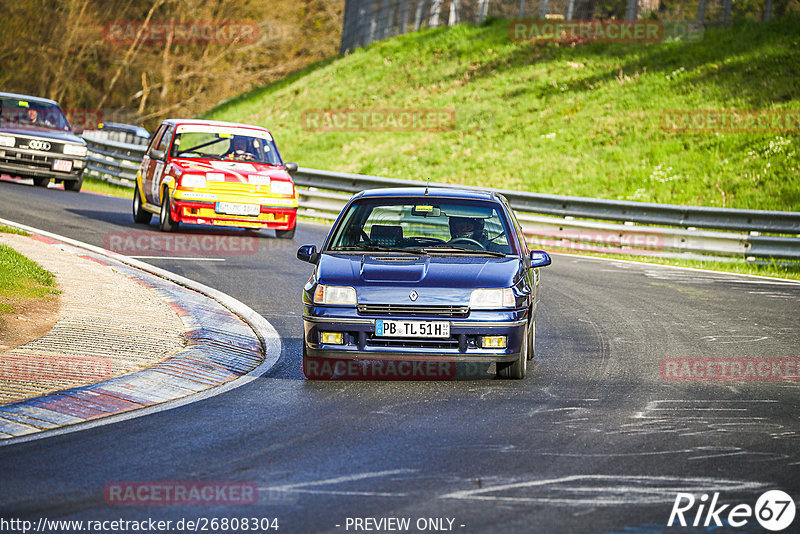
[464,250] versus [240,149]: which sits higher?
[240,149]

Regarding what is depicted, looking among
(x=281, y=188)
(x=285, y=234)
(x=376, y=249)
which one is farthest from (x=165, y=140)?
(x=376, y=249)

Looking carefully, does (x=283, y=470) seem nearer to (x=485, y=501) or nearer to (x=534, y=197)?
(x=485, y=501)

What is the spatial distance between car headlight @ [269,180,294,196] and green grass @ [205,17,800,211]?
979cm

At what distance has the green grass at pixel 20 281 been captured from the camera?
32.6 feet

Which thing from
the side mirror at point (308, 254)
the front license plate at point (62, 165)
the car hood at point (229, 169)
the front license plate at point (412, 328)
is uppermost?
the car hood at point (229, 169)

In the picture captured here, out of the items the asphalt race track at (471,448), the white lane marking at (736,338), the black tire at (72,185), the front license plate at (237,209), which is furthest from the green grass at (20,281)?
the black tire at (72,185)

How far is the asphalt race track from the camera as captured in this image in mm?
4949

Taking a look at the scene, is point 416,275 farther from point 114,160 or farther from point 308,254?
point 114,160

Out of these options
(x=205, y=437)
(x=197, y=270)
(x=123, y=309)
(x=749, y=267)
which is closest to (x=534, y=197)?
(x=749, y=267)

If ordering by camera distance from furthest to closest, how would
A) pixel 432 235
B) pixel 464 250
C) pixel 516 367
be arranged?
pixel 432 235
pixel 464 250
pixel 516 367

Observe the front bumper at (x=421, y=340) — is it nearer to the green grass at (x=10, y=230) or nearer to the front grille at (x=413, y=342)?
the front grille at (x=413, y=342)

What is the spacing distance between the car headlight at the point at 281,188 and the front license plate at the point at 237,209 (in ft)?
1.25

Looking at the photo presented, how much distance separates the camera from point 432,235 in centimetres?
935

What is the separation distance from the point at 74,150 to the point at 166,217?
22.3 feet
